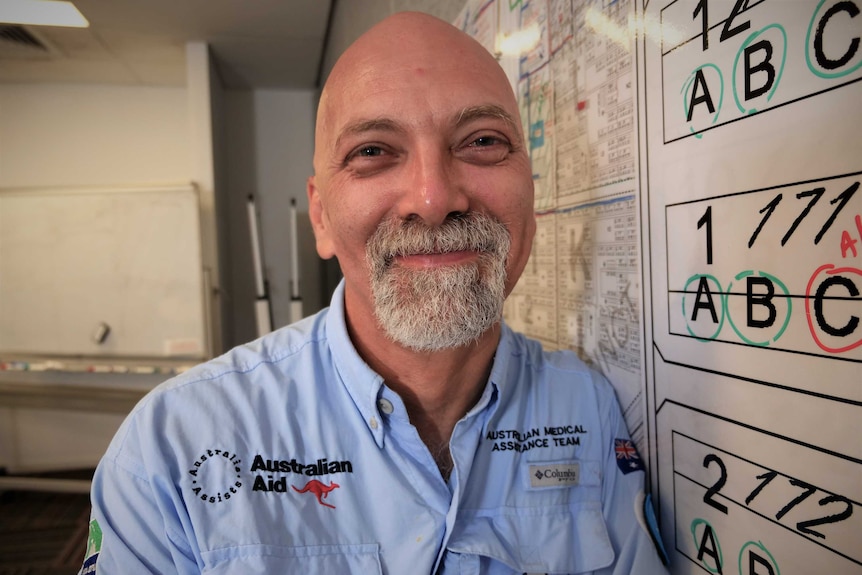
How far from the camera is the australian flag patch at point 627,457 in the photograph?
651mm

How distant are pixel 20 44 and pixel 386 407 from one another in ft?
10.7

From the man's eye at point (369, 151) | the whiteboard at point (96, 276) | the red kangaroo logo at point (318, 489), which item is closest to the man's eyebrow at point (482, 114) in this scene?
the man's eye at point (369, 151)

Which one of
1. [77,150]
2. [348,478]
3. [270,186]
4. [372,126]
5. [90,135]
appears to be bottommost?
[348,478]

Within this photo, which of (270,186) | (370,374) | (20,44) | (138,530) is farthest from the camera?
(270,186)

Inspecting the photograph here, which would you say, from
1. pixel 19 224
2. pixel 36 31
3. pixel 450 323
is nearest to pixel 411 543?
pixel 450 323

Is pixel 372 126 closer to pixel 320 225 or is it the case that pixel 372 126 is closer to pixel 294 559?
pixel 320 225

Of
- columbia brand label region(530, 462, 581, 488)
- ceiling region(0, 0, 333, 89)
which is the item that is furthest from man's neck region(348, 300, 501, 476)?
ceiling region(0, 0, 333, 89)

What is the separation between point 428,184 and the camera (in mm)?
605

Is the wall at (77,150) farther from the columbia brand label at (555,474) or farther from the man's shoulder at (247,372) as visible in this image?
the columbia brand label at (555,474)

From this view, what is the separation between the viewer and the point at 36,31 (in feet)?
8.06

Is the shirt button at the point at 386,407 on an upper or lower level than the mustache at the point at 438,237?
lower

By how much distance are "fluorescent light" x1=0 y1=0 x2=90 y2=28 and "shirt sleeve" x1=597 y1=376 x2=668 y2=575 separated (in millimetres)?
3094

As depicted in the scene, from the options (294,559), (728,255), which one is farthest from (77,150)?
(728,255)

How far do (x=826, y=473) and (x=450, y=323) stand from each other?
0.41 meters
